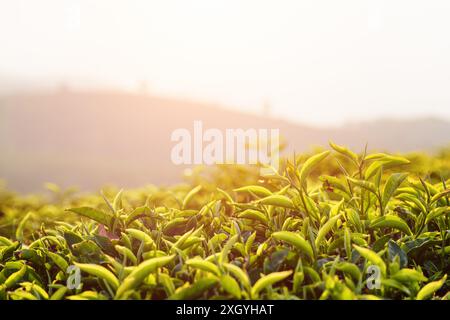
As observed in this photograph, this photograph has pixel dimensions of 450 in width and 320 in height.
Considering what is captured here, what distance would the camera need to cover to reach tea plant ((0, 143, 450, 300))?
5.66 ft

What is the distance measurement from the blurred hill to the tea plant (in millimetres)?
12592

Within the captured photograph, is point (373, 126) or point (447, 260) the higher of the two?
point (373, 126)

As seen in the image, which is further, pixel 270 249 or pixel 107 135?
pixel 107 135

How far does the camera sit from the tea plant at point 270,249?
5.66 ft

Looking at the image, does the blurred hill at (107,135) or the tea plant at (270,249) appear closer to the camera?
the tea plant at (270,249)

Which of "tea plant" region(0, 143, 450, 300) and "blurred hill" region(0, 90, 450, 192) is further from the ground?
"blurred hill" region(0, 90, 450, 192)

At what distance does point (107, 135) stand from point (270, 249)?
16111mm

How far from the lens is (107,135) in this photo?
1752cm

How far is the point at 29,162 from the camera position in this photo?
1697cm

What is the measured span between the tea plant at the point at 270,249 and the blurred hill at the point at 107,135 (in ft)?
41.3

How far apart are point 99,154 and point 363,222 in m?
15.5

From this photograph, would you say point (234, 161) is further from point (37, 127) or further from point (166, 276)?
point (37, 127)

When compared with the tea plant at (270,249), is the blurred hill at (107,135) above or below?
above
